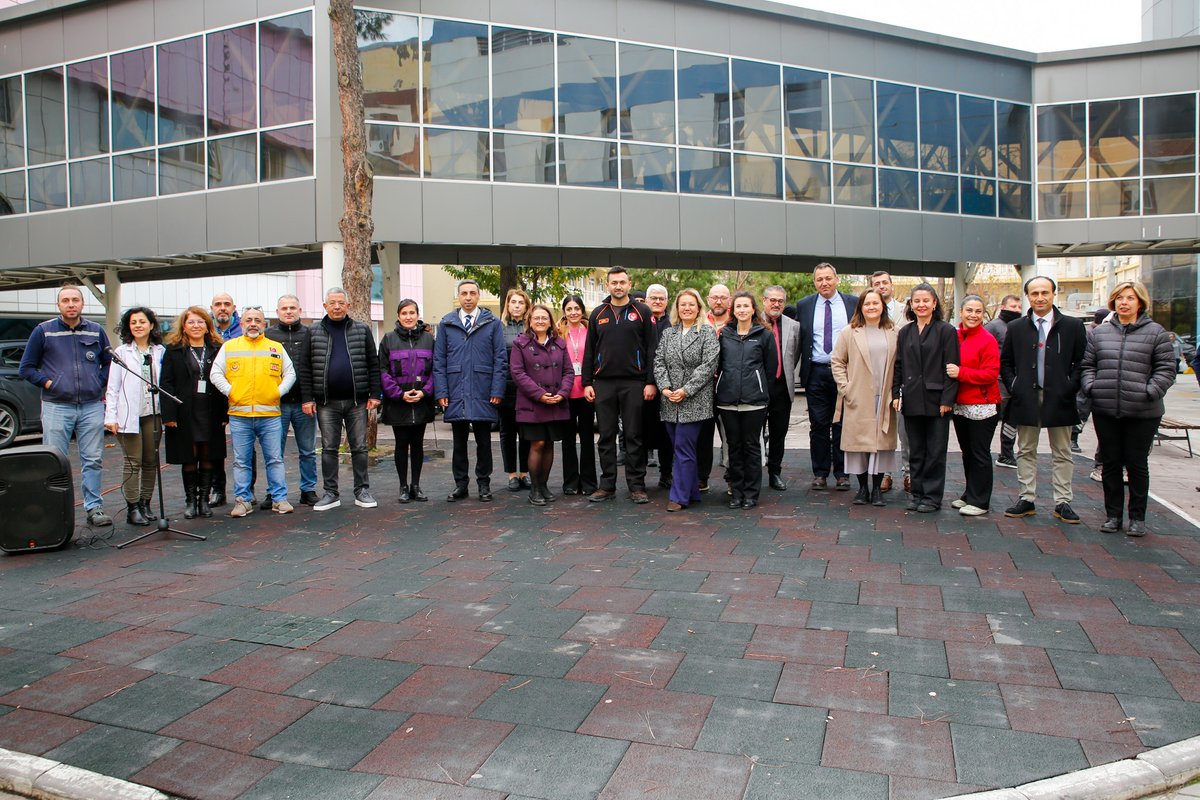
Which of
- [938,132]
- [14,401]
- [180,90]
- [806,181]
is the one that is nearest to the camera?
[14,401]

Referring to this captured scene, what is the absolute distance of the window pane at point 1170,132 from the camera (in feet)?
73.0

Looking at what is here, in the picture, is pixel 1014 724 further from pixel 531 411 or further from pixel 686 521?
pixel 531 411

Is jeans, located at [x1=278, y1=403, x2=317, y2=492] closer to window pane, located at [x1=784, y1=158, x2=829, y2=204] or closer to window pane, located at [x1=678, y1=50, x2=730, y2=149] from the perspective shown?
window pane, located at [x1=678, y1=50, x2=730, y2=149]

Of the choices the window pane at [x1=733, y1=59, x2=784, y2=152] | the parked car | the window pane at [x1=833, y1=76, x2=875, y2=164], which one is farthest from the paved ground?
the window pane at [x1=833, y1=76, x2=875, y2=164]

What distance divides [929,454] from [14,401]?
12702 millimetres

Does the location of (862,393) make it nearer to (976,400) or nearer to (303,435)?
(976,400)

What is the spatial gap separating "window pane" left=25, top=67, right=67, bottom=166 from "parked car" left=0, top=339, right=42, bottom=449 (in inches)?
280

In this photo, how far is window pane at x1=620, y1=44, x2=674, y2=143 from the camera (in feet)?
60.7

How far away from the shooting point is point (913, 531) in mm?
6895

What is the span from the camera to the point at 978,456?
295 inches

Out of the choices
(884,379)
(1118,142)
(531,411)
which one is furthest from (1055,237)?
(531,411)

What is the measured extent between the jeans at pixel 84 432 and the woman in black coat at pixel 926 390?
21.8 ft

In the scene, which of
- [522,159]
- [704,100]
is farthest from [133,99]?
[704,100]

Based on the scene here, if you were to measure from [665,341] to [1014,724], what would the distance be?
490 centimetres
